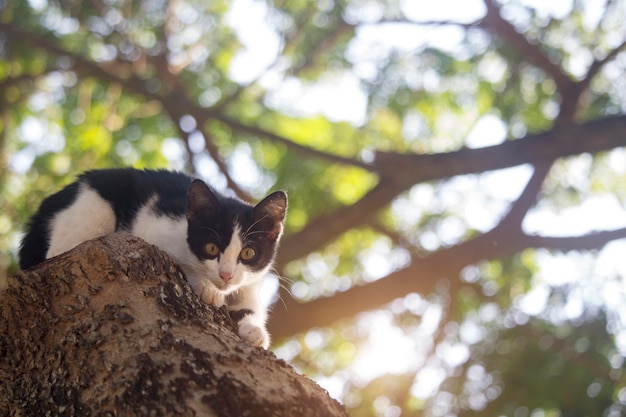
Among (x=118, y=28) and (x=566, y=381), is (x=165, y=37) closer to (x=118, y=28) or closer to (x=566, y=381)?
(x=118, y=28)

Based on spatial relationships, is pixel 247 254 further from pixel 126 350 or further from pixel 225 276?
pixel 126 350

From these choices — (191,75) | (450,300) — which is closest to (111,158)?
(191,75)

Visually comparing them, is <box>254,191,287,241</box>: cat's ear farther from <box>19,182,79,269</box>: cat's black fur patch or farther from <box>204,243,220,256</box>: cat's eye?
<box>19,182,79,269</box>: cat's black fur patch

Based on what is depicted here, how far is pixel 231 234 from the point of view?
4020 mm

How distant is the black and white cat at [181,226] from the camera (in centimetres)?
391

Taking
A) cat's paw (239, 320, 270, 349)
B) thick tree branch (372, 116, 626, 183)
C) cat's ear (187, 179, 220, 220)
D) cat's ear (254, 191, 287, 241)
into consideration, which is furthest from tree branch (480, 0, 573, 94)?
cat's paw (239, 320, 270, 349)

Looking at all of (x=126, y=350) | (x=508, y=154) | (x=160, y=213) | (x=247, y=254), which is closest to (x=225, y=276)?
(x=247, y=254)

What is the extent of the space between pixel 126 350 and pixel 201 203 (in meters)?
1.58

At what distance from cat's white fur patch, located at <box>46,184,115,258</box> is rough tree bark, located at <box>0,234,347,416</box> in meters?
0.85

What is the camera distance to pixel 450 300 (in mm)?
8203

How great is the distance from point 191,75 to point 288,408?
7.11 meters

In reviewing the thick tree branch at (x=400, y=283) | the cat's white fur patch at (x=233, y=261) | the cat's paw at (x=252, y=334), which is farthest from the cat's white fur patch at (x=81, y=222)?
the thick tree branch at (x=400, y=283)

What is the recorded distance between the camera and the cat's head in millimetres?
3881

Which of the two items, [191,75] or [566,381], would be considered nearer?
[566,381]
